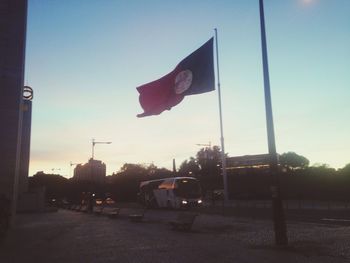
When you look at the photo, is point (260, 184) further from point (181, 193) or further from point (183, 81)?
point (183, 81)

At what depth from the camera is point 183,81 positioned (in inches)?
674

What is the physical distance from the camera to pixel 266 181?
2301 inches

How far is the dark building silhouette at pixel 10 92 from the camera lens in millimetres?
23797

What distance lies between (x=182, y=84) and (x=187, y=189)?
25.6 m

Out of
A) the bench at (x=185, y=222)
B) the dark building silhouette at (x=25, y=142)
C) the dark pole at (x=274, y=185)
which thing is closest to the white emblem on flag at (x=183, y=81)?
the dark pole at (x=274, y=185)

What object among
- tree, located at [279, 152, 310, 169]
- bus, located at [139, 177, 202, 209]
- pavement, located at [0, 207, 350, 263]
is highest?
tree, located at [279, 152, 310, 169]

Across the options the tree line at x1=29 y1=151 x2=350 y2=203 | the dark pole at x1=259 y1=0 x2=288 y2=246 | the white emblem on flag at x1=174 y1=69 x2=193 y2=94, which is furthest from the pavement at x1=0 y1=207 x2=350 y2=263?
the tree line at x1=29 y1=151 x2=350 y2=203

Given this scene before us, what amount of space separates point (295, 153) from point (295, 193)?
66.9m

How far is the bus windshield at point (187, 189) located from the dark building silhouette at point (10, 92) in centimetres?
1983

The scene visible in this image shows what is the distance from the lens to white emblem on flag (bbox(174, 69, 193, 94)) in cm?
1686

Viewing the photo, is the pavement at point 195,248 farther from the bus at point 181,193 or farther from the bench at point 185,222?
the bus at point 181,193

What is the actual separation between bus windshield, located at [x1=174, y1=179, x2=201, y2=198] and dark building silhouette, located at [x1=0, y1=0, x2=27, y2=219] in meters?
19.8

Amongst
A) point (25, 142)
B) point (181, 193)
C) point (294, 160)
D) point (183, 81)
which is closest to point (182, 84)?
point (183, 81)

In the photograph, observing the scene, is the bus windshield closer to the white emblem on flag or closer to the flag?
the flag
